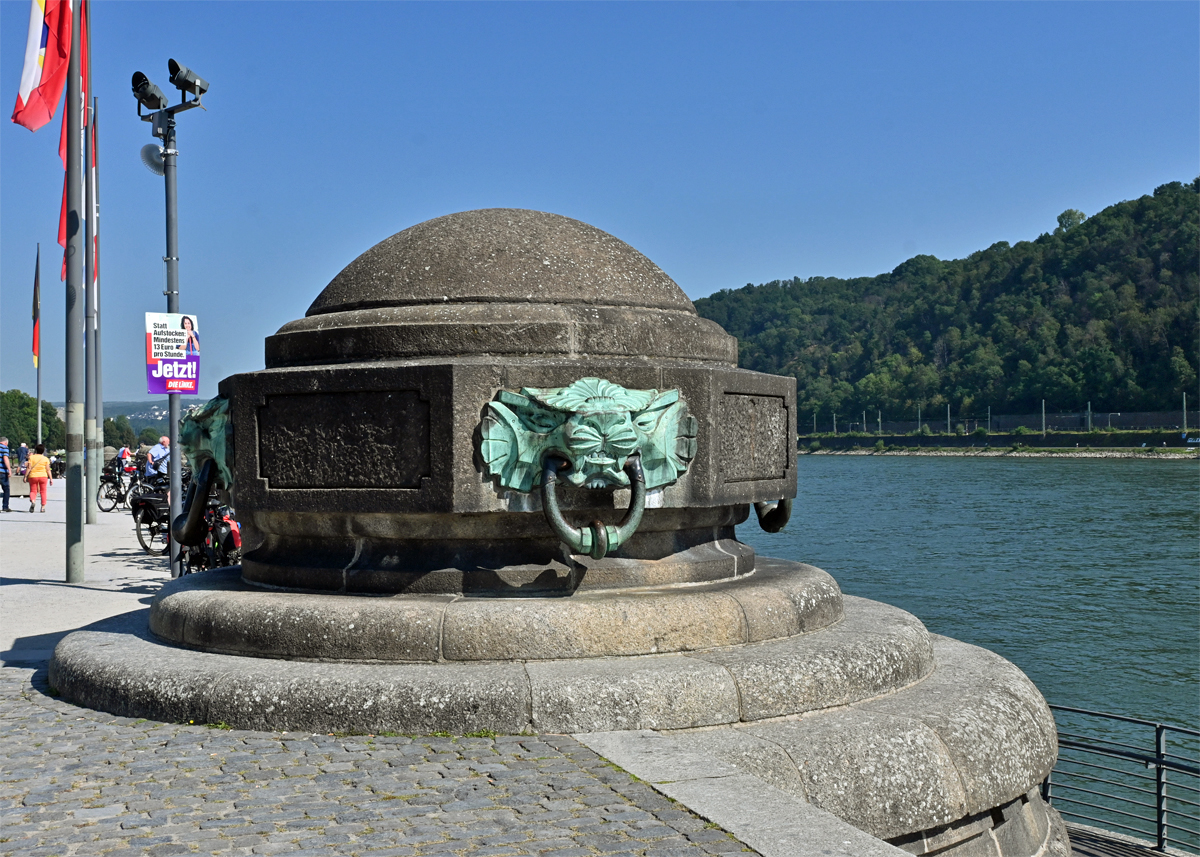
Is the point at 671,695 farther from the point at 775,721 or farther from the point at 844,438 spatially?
the point at 844,438

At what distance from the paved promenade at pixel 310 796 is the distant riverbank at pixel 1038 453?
9369 cm

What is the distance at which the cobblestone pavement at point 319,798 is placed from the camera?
359cm

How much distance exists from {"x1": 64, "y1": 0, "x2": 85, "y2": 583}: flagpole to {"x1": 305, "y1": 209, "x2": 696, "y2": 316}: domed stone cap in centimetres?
532

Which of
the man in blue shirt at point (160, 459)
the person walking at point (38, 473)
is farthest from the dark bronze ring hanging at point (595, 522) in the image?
the person walking at point (38, 473)

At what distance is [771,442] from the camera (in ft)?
22.6

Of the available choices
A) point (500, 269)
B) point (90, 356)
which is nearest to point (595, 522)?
point (500, 269)

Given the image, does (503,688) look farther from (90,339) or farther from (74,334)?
(90,339)

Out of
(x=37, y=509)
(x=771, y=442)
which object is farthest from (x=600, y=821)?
(x=37, y=509)

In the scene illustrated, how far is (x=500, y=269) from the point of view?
6.46 metres

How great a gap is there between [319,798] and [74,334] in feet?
28.3

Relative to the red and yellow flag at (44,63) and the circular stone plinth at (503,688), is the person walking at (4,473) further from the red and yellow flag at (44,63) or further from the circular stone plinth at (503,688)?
the circular stone plinth at (503,688)

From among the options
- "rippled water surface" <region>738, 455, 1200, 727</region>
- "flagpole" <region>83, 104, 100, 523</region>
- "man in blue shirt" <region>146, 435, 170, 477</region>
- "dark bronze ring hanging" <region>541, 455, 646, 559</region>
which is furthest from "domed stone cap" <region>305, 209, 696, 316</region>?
"man in blue shirt" <region>146, 435, 170, 477</region>

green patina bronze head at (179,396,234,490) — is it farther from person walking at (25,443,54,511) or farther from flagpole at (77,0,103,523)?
person walking at (25,443,54,511)

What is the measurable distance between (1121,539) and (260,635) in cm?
4007
